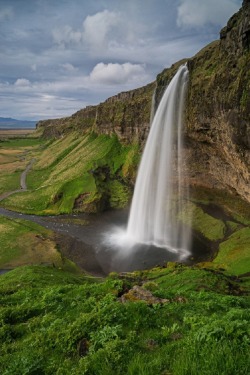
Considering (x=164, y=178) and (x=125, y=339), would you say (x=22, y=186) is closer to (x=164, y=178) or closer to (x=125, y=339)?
(x=164, y=178)

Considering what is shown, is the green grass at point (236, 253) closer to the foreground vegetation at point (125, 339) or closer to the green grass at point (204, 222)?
the green grass at point (204, 222)

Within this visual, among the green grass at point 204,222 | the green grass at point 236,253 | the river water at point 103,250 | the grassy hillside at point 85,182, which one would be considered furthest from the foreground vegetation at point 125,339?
the grassy hillside at point 85,182

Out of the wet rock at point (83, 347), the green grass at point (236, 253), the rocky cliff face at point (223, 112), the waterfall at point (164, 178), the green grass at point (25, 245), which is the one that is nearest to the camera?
the wet rock at point (83, 347)

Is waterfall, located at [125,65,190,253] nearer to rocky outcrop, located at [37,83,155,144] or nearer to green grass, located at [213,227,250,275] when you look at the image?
green grass, located at [213,227,250,275]

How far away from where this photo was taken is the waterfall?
48031 mm

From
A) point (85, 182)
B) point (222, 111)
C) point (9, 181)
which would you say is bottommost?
point (9, 181)

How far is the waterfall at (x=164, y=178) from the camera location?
158 ft

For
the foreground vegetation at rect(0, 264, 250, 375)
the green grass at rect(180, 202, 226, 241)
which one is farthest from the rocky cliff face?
the foreground vegetation at rect(0, 264, 250, 375)

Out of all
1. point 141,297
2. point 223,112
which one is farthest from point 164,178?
point 141,297

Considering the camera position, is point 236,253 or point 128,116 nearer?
point 236,253

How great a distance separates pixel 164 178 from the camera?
176 ft

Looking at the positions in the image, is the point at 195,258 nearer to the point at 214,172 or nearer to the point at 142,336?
the point at 214,172

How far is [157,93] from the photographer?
62.8m

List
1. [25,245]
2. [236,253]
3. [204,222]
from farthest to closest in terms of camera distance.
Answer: [204,222], [25,245], [236,253]
